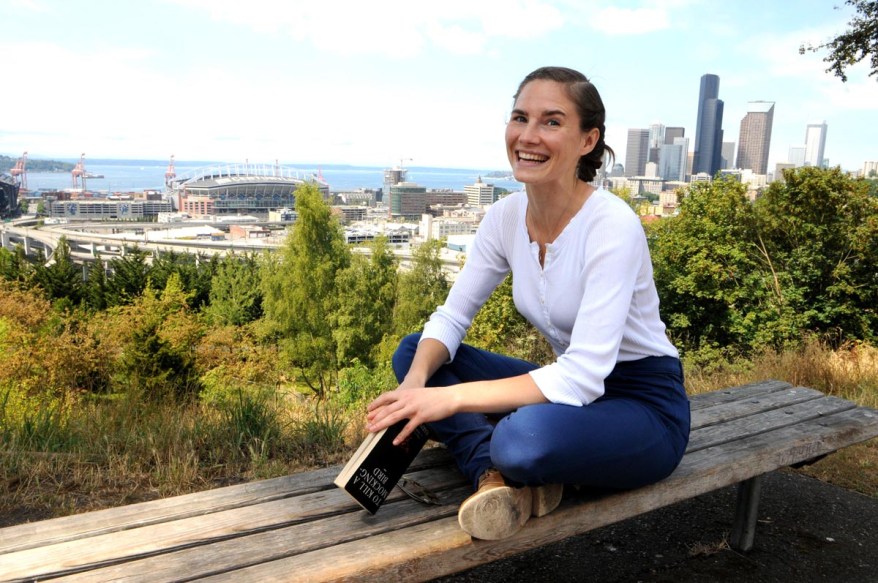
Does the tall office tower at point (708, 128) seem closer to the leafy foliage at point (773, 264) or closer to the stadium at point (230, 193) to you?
the stadium at point (230, 193)

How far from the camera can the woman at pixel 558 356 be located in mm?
1344

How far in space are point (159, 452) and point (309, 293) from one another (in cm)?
2193

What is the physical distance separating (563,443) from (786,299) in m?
7.94

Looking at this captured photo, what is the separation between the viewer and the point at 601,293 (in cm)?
141

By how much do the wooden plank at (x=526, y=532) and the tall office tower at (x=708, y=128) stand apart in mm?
151648

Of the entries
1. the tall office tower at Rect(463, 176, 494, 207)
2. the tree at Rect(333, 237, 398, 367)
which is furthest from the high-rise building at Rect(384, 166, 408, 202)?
the tree at Rect(333, 237, 398, 367)

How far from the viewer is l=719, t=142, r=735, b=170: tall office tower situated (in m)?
136

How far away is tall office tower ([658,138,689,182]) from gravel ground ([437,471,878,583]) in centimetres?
16124

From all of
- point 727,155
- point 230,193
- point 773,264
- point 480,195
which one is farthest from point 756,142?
point 773,264

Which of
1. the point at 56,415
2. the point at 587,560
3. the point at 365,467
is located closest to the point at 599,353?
the point at 365,467

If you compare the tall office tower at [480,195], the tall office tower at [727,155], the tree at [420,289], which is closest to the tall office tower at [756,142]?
the tall office tower at [727,155]

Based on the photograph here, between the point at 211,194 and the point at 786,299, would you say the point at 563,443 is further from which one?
the point at 211,194

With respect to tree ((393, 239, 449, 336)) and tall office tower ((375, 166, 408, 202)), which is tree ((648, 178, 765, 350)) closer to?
tree ((393, 239, 449, 336))

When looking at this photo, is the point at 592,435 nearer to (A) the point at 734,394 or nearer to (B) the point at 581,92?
(B) the point at 581,92
